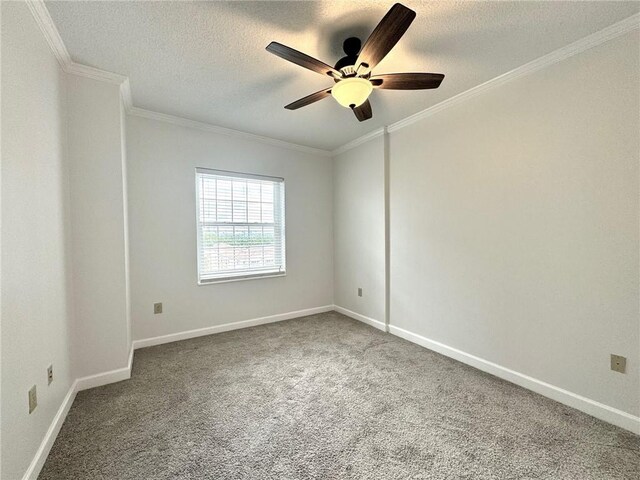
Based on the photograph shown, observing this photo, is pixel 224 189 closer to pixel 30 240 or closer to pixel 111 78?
pixel 111 78

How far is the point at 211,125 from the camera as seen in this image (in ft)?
10.7

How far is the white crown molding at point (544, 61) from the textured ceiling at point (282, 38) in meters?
0.06

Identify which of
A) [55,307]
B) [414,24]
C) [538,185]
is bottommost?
[55,307]

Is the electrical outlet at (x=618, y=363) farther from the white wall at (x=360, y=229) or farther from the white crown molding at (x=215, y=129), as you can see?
the white crown molding at (x=215, y=129)

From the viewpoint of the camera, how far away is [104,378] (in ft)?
7.36

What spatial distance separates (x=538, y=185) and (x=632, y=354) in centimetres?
121

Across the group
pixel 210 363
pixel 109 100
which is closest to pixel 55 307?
pixel 210 363

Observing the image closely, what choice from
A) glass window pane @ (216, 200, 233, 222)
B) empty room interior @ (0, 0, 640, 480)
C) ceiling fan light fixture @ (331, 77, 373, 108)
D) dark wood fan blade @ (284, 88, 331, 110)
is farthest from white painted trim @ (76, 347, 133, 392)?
ceiling fan light fixture @ (331, 77, 373, 108)

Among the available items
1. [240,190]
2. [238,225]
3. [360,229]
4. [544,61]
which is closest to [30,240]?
[238,225]

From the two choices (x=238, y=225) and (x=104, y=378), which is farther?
(x=238, y=225)

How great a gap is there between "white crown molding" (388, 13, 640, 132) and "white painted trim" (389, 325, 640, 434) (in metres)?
2.35

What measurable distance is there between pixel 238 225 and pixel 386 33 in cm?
273

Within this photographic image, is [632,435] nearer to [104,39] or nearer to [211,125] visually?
[104,39]

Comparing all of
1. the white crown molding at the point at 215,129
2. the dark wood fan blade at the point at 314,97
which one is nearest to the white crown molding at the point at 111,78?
the white crown molding at the point at 215,129
